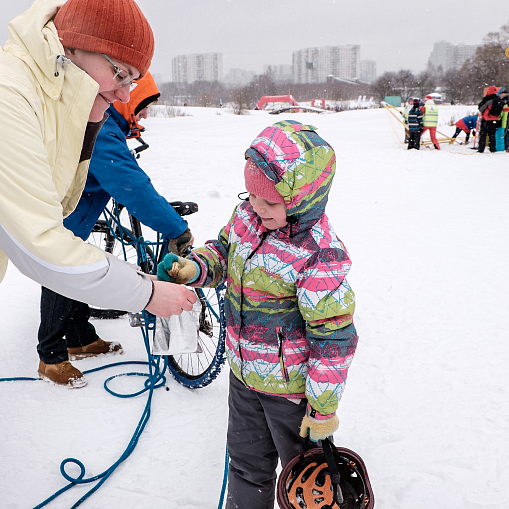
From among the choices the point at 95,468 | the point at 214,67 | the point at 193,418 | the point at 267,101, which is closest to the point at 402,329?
the point at 193,418

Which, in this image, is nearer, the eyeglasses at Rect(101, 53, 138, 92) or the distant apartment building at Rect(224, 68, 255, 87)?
the eyeglasses at Rect(101, 53, 138, 92)

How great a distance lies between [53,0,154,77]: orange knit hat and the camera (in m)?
1.36

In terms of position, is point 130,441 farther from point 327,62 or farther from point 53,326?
point 327,62

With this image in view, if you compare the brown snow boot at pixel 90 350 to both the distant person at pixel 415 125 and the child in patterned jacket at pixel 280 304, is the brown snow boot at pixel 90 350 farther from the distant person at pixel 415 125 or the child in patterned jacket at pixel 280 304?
the distant person at pixel 415 125

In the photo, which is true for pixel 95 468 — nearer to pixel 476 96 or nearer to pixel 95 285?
pixel 95 285

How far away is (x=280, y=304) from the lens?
1503 millimetres

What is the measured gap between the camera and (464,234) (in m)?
5.48

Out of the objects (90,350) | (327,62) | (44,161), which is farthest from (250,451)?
(327,62)

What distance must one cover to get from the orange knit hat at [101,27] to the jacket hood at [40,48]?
60 millimetres

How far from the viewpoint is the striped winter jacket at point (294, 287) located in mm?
1369

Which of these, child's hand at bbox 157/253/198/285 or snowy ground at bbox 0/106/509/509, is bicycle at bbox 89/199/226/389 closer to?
snowy ground at bbox 0/106/509/509

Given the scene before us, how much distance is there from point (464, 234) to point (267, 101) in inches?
1426

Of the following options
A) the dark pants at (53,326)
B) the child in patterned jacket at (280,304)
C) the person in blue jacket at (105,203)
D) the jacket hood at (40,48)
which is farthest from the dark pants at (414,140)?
the jacket hood at (40,48)

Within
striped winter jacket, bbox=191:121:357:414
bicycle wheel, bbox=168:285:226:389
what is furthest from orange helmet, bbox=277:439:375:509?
bicycle wheel, bbox=168:285:226:389
